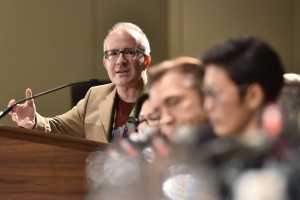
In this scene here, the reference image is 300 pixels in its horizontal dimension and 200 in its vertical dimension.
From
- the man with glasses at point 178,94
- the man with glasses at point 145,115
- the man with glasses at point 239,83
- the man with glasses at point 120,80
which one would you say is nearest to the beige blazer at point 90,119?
the man with glasses at point 120,80

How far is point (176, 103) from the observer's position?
1030 millimetres

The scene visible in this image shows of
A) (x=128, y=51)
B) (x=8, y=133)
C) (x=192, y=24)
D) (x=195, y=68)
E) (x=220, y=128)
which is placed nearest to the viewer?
(x=220, y=128)

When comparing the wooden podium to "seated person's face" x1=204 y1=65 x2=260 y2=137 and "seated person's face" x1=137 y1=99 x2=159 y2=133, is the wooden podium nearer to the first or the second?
"seated person's face" x1=137 y1=99 x2=159 y2=133

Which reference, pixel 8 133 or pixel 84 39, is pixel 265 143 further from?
pixel 84 39

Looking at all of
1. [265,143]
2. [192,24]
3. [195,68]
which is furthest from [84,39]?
[265,143]

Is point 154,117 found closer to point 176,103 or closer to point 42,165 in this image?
point 176,103

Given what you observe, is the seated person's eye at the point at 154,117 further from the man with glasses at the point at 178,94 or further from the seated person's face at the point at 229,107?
the seated person's face at the point at 229,107

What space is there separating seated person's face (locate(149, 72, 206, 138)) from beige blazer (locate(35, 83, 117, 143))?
4.45ft

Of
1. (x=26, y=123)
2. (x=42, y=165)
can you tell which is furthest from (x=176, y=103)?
(x=26, y=123)

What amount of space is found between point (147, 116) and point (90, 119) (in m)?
1.32

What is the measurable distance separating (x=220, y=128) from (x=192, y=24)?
2431 mm

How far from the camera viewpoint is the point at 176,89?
1023 millimetres

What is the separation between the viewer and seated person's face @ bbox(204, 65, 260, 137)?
2.96 feet

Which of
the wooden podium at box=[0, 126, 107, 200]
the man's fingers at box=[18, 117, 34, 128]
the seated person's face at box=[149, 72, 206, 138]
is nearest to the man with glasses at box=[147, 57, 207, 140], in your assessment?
the seated person's face at box=[149, 72, 206, 138]
